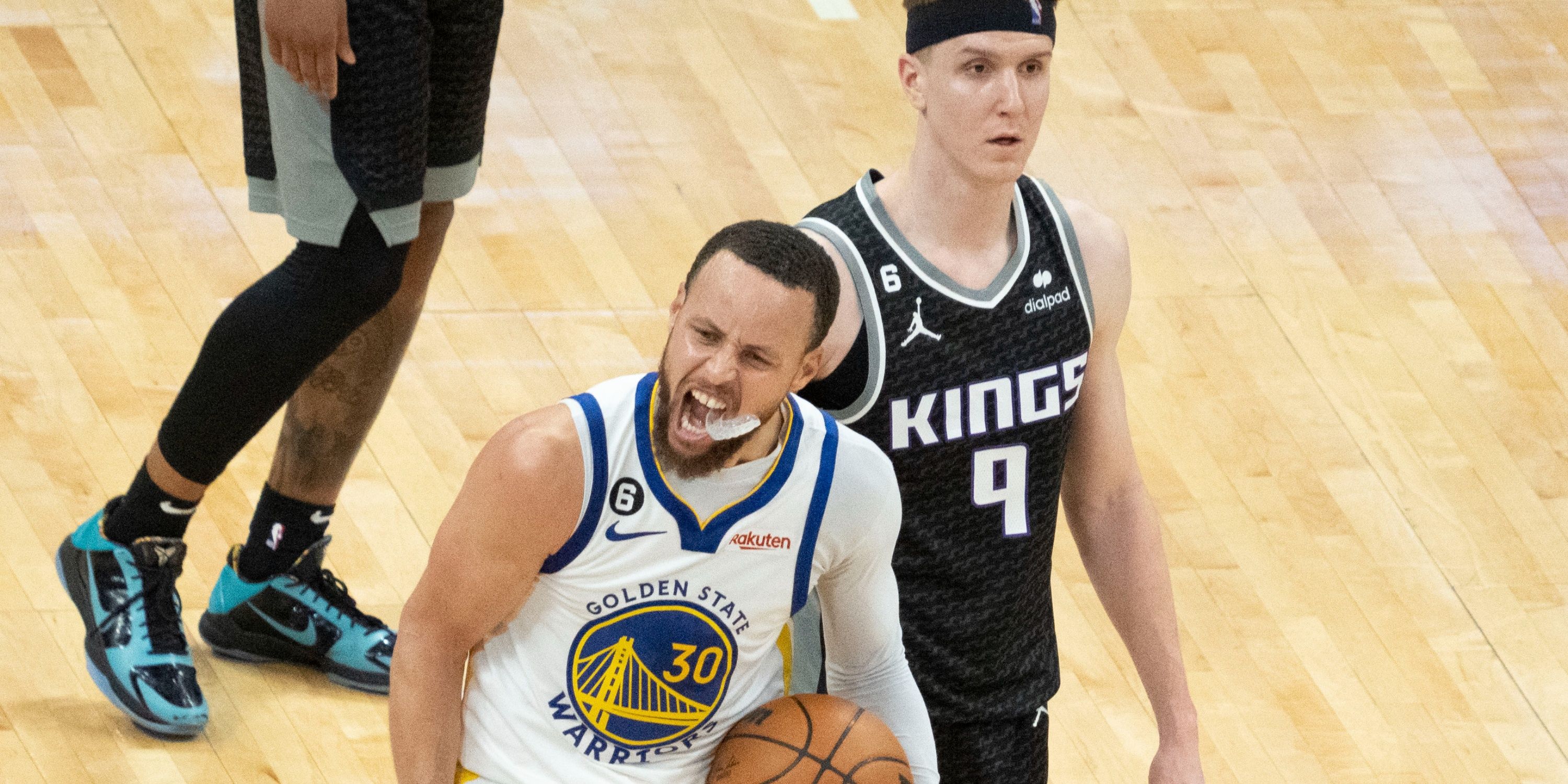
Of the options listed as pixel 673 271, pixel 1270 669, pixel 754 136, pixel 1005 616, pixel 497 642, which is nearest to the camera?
pixel 497 642

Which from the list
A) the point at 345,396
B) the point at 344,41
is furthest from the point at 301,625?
the point at 344,41

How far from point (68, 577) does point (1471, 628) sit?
2.62 metres

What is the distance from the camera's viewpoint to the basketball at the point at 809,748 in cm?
234

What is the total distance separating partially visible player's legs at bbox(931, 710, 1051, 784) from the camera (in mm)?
2863

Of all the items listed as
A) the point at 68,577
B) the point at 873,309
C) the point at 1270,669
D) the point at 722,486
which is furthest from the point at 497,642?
the point at 1270,669

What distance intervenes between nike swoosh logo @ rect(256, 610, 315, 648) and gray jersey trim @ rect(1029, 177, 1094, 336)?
4.56ft

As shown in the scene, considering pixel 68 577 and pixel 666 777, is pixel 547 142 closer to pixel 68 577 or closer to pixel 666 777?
pixel 68 577

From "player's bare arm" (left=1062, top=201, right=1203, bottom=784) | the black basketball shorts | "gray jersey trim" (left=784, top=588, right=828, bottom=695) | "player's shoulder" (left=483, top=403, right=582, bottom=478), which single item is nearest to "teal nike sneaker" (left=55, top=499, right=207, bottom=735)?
the black basketball shorts

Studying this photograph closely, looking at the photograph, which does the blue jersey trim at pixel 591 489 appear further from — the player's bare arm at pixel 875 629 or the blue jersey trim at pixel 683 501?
the player's bare arm at pixel 875 629

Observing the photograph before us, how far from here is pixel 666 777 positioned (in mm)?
2377

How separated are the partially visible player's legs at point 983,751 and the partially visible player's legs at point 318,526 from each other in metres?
0.98

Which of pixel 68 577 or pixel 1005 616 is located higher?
pixel 1005 616

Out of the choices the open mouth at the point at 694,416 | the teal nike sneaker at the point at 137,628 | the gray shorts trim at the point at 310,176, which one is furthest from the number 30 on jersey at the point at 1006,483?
the teal nike sneaker at the point at 137,628

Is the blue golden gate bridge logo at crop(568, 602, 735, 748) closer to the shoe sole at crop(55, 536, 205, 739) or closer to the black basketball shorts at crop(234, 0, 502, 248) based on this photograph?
the black basketball shorts at crop(234, 0, 502, 248)
